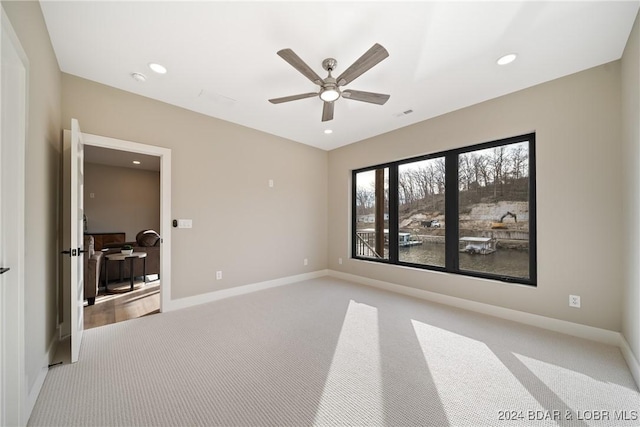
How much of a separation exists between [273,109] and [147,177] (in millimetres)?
6048

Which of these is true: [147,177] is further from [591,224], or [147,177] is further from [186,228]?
[591,224]

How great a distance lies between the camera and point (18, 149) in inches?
58.3

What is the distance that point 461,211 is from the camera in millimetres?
3572

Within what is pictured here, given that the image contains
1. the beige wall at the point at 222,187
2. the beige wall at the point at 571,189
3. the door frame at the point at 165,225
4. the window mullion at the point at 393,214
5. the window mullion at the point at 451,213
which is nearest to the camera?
the beige wall at the point at 571,189

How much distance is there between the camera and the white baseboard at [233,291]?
337 centimetres

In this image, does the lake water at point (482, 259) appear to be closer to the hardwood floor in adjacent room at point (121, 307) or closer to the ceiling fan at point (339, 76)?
the ceiling fan at point (339, 76)

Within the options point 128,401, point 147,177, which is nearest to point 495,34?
point 128,401

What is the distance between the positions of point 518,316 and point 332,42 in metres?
3.49

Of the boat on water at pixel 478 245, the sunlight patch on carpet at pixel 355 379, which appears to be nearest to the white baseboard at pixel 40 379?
the sunlight patch on carpet at pixel 355 379

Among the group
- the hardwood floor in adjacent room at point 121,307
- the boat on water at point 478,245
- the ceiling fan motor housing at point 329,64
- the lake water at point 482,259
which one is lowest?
the hardwood floor in adjacent room at point 121,307

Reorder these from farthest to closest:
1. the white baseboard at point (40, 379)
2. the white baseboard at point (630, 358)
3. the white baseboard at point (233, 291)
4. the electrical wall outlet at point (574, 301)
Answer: the white baseboard at point (233, 291), the electrical wall outlet at point (574, 301), the white baseboard at point (630, 358), the white baseboard at point (40, 379)

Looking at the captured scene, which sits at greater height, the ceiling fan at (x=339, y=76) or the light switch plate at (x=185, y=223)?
the ceiling fan at (x=339, y=76)

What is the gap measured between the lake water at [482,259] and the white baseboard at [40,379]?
414 centimetres

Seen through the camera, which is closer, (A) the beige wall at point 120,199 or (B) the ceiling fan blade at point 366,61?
(B) the ceiling fan blade at point 366,61
